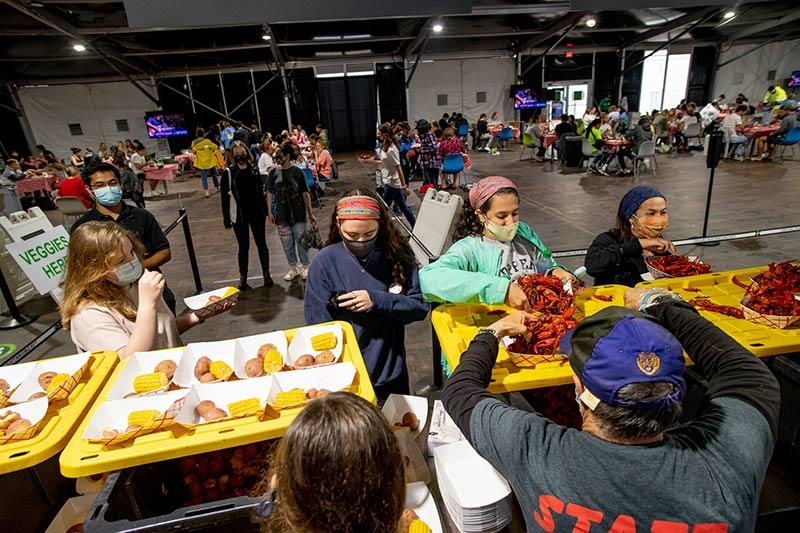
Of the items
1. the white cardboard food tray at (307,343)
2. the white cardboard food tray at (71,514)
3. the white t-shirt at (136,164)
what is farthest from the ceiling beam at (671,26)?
the white cardboard food tray at (71,514)

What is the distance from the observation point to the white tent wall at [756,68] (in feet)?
74.8

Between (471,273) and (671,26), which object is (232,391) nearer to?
(471,273)

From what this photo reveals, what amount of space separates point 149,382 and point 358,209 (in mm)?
1174

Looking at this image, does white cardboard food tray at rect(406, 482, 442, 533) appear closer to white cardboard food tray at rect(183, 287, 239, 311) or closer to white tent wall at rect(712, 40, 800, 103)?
white cardboard food tray at rect(183, 287, 239, 311)

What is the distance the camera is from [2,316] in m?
5.47

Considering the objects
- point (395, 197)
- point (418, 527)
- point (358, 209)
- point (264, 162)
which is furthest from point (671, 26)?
point (418, 527)

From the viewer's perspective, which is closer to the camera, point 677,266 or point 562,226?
point 677,266

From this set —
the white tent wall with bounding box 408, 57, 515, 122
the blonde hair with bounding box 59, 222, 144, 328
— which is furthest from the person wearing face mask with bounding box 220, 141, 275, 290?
the white tent wall with bounding box 408, 57, 515, 122

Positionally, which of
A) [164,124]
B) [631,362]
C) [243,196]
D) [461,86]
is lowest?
[243,196]

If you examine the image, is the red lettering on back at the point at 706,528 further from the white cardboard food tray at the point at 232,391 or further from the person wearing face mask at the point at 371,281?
the person wearing face mask at the point at 371,281

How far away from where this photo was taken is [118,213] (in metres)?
3.39

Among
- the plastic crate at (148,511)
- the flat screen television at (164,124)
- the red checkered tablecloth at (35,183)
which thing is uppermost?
the flat screen television at (164,124)

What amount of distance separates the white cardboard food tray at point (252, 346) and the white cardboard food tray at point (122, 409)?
24cm

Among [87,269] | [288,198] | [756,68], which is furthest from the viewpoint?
[756,68]
